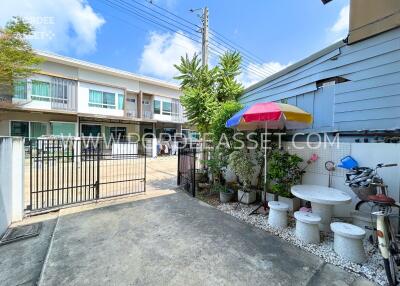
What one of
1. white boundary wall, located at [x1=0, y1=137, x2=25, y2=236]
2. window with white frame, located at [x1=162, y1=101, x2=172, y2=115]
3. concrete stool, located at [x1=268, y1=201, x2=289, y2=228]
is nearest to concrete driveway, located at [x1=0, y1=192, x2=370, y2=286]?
concrete stool, located at [x1=268, y1=201, x2=289, y2=228]

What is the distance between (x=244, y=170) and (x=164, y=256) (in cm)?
281

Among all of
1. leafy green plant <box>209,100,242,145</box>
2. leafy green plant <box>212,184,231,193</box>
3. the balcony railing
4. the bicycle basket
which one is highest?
the balcony railing

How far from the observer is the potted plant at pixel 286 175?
442cm

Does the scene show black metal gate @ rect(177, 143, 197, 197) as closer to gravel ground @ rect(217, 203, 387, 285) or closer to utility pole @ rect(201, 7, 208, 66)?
gravel ground @ rect(217, 203, 387, 285)

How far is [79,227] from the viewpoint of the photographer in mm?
3678

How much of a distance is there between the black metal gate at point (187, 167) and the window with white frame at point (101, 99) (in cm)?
1104

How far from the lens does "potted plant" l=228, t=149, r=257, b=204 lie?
16.2ft

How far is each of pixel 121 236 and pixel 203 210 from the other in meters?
1.91

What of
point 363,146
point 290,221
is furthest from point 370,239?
point 363,146

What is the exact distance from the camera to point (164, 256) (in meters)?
2.80

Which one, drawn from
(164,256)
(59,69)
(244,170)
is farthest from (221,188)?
(59,69)

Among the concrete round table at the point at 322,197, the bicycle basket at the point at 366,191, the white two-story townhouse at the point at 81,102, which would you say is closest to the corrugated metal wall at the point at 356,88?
the bicycle basket at the point at 366,191

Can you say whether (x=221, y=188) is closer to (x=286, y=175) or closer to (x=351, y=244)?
(x=286, y=175)

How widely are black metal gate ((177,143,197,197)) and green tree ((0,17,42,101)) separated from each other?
961cm
